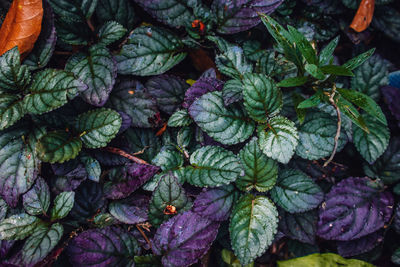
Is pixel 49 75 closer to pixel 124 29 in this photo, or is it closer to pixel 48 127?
pixel 48 127

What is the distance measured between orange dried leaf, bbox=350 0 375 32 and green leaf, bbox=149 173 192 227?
1.37 m

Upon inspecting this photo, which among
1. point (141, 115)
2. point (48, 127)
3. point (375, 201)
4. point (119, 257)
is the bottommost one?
point (375, 201)

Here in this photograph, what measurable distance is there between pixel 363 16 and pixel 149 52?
124cm

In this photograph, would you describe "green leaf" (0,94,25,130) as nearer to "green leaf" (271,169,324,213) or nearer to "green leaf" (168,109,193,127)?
"green leaf" (168,109,193,127)

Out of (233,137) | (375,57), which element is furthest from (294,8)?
(233,137)

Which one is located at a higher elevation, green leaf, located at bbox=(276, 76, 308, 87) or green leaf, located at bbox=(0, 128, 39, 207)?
green leaf, located at bbox=(0, 128, 39, 207)

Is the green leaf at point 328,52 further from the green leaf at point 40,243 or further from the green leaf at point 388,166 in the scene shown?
the green leaf at point 40,243

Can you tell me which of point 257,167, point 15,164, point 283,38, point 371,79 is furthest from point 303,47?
point 15,164

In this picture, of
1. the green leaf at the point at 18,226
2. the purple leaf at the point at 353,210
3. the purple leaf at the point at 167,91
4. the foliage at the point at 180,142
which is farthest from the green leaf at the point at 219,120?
the green leaf at the point at 18,226

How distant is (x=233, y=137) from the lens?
144 cm

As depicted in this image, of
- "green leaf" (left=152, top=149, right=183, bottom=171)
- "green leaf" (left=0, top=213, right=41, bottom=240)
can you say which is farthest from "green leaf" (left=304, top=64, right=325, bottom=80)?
"green leaf" (left=0, top=213, right=41, bottom=240)

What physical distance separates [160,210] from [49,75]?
745mm

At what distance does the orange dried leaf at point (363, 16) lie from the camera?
6.06ft

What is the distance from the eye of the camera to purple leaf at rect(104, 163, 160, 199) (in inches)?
56.9
